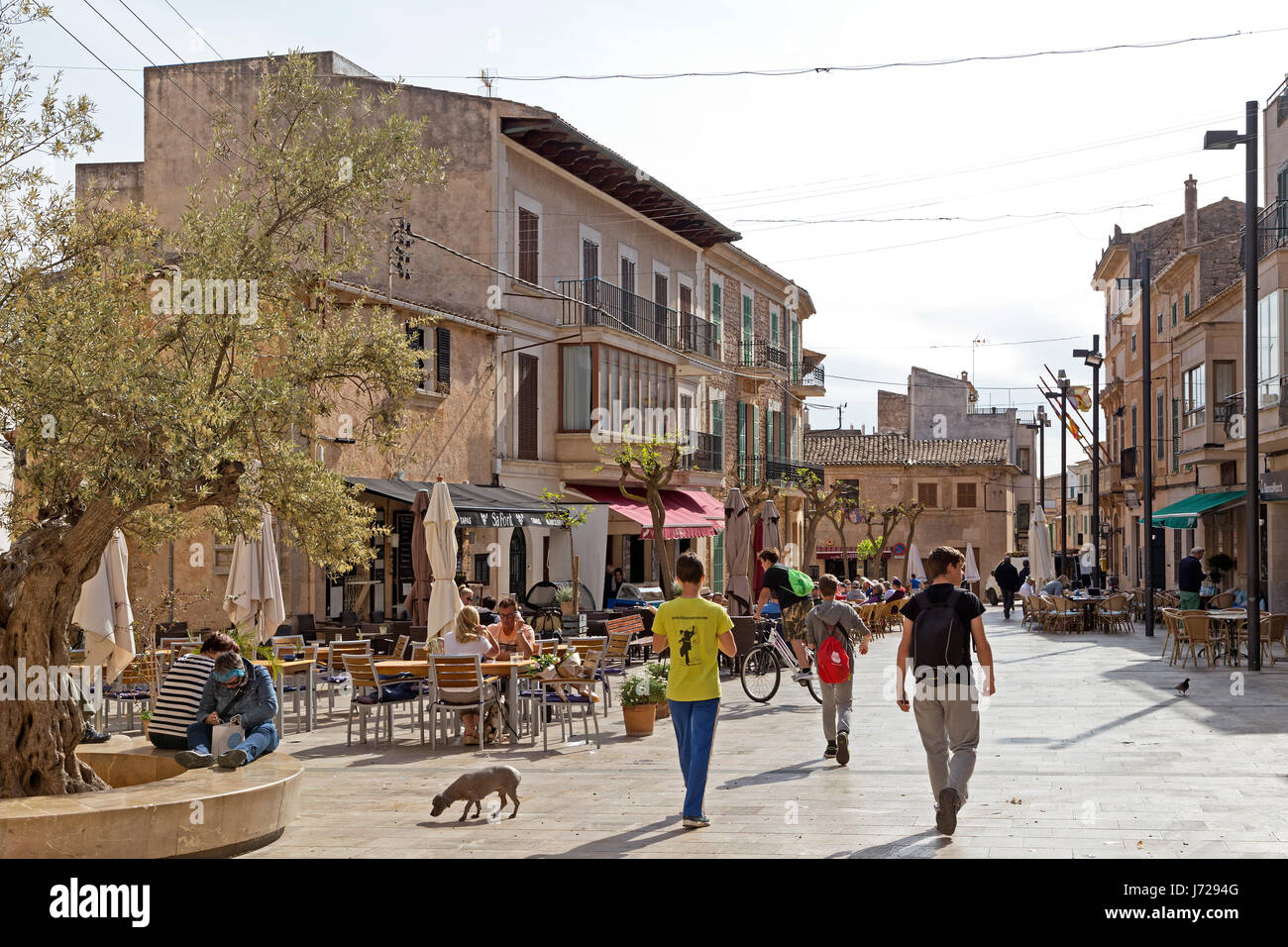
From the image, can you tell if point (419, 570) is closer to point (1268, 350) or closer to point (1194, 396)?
point (1268, 350)

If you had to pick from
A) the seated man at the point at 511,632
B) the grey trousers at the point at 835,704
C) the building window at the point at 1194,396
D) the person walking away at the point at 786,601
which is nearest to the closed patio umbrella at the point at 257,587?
the seated man at the point at 511,632

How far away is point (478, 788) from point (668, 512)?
23.5 metres

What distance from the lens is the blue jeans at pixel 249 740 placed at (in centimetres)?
881

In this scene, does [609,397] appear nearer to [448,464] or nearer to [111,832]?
[448,464]

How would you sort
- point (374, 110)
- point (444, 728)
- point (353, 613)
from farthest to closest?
point (374, 110) → point (353, 613) → point (444, 728)

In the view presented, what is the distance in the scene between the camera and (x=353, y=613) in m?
21.6

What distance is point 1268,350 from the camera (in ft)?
79.2

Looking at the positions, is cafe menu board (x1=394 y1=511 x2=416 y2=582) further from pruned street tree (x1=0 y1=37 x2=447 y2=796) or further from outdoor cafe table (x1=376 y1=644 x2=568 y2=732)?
pruned street tree (x1=0 y1=37 x2=447 y2=796)

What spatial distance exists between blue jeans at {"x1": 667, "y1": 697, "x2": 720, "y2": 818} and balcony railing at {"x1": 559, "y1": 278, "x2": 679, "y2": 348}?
19687mm

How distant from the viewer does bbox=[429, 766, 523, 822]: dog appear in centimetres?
873

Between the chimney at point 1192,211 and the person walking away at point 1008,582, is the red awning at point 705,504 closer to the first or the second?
the person walking away at point 1008,582

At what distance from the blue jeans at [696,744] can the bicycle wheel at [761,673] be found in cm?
735
